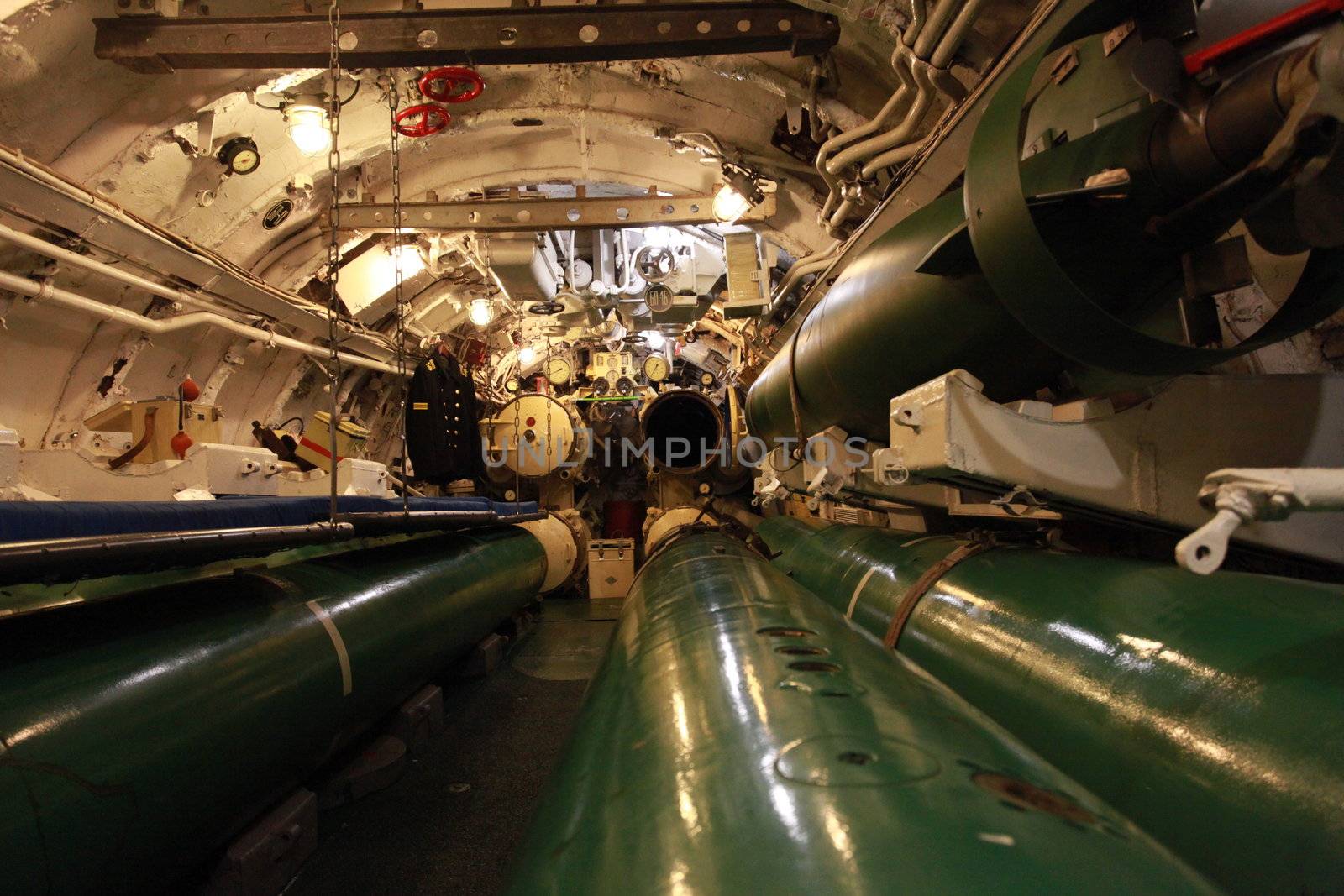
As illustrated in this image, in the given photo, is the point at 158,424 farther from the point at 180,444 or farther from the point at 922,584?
the point at 922,584

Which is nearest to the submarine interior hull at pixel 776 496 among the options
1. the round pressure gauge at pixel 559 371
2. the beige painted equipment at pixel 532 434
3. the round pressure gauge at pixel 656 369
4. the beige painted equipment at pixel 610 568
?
the beige painted equipment at pixel 610 568

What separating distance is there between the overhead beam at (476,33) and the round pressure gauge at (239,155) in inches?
36.6

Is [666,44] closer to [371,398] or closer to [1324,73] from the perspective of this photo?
[1324,73]

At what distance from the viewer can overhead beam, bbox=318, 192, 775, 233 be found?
453 centimetres

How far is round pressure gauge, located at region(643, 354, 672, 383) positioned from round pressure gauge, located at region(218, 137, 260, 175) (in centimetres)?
454

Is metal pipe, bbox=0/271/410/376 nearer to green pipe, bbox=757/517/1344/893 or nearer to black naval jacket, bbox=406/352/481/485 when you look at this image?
black naval jacket, bbox=406/352/481/485

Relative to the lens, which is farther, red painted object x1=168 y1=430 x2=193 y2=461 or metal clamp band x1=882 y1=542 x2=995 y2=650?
red painted object x1=168 y1=430 x2=193 y2=461

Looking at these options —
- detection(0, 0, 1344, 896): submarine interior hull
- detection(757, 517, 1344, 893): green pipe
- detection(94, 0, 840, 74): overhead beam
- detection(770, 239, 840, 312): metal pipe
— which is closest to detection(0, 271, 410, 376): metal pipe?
detection(0, 0, 1344, 896): submarine interior hull

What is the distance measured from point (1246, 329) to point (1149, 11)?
0.87 meters

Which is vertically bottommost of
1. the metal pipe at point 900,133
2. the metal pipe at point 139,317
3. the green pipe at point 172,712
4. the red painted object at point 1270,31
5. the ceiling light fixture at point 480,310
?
the green pipe at point 172,712

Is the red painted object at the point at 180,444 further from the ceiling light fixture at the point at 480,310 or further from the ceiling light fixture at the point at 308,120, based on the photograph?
the ceiling light fixture at the point at 480,310

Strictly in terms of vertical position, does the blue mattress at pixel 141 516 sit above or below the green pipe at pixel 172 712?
above

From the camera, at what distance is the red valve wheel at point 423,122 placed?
3.87 metres

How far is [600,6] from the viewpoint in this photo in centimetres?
274
